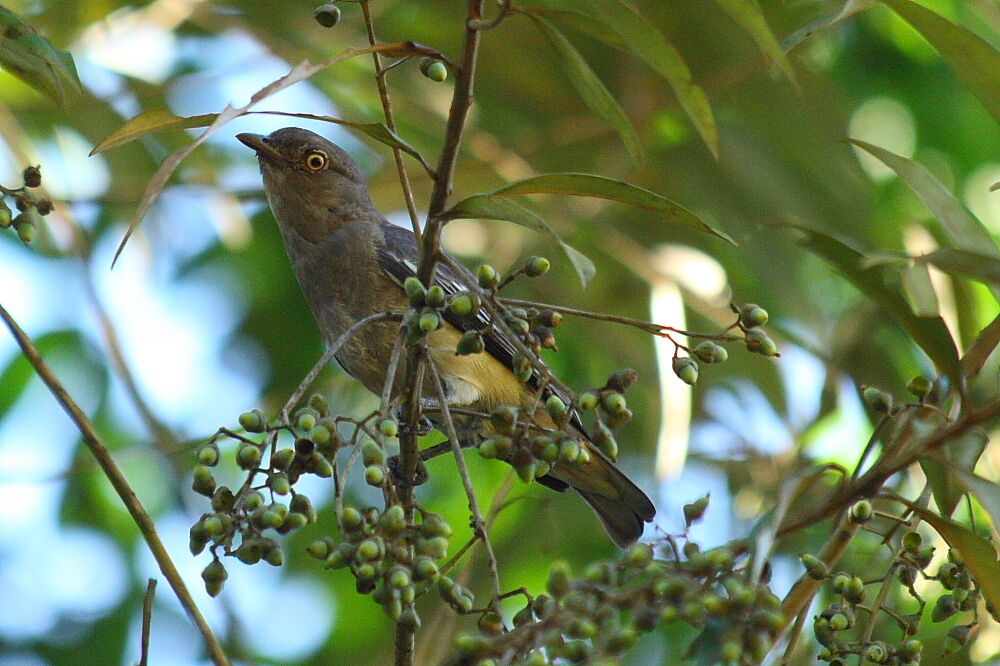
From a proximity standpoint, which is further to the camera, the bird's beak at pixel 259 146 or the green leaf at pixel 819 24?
the bird's beak at pixel 259 146

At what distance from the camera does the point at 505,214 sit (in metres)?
2.38

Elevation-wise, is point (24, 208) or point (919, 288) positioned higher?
point (24, 208)

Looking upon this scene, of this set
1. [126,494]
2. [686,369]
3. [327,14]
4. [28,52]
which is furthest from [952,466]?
[28,52]

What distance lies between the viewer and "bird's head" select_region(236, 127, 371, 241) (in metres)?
4.98

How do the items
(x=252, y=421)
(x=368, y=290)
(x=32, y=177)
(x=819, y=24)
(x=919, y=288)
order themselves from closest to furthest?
1. (x=919, y=288)
2. (x=252, y=421)
3. (x=819, y=24)
4. (x=32, y=177)
5. (x=368, y=290)

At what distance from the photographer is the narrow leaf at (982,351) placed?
8.39 feet

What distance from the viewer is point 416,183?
6129 millimetres

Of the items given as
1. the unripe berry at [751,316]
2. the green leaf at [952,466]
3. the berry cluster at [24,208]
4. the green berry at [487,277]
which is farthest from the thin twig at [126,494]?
the green leaf at [952,466]

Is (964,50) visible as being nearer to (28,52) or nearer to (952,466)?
(952,466)

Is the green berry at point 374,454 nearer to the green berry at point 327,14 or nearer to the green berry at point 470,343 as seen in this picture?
the green berry at point 470,343

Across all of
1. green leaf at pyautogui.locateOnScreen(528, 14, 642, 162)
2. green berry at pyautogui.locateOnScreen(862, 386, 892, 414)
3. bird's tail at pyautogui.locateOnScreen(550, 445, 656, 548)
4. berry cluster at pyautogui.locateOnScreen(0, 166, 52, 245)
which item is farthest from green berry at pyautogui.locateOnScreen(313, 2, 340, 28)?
bird's tail at pyautogui.locateOnScreen(550, 445, 656, 548)

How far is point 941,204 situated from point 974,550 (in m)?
0.78

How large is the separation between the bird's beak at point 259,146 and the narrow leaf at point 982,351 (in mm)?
3127

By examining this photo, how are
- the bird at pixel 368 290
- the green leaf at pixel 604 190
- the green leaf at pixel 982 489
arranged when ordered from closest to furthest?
the green leaf at pixel 982 489 → the green leaf at pixel 604 190 → the bird at pixel 368 290
